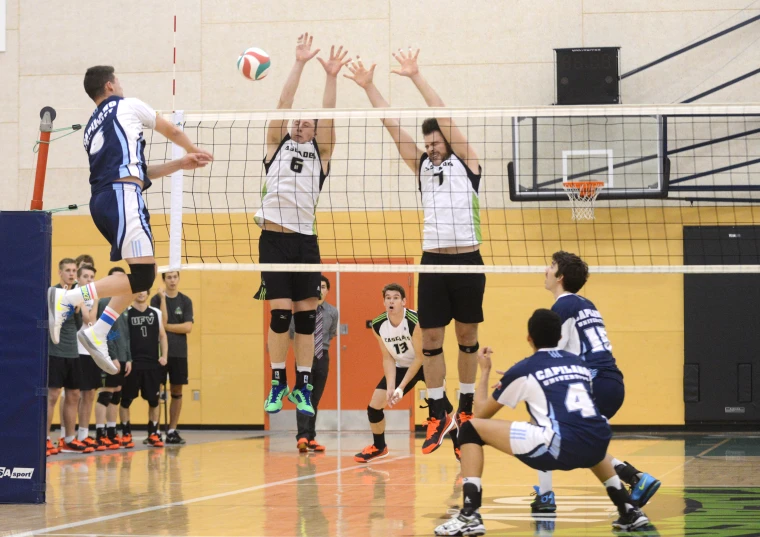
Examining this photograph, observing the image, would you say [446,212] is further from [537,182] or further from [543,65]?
[543,65]

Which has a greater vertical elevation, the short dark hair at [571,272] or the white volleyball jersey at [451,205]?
the white volleyball jersey at [451,205]

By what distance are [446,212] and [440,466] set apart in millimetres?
2772

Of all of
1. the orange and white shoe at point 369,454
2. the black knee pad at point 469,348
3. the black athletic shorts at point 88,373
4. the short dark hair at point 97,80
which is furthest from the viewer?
the black athletic shorts at point 88,373

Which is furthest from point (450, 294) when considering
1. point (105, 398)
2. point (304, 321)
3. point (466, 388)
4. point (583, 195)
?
point (583, 195)

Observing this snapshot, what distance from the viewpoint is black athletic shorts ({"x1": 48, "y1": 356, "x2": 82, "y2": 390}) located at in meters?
10.7

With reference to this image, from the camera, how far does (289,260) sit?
306 inches

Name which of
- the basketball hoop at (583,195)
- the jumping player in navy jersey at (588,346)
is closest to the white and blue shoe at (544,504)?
the jumping player in navy jersey at (588,346)

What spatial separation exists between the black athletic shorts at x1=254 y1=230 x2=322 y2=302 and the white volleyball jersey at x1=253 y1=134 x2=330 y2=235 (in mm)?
96

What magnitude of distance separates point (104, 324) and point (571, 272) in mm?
3207

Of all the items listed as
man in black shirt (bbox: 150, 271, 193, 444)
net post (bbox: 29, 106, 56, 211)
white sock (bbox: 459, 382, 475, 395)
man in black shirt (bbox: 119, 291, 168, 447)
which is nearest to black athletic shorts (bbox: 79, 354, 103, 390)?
man in black shirt (bbox: 119, 291, 168, 447)

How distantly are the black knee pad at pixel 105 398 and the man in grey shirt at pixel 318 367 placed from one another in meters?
2.29

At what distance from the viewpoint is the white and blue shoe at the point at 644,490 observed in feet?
19.5

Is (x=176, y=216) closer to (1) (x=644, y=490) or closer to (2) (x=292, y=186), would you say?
(2) (x=292, y=186)

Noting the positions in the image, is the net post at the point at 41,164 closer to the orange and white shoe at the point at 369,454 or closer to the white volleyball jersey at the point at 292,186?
the white volleyball jersey at the point at 292,186
